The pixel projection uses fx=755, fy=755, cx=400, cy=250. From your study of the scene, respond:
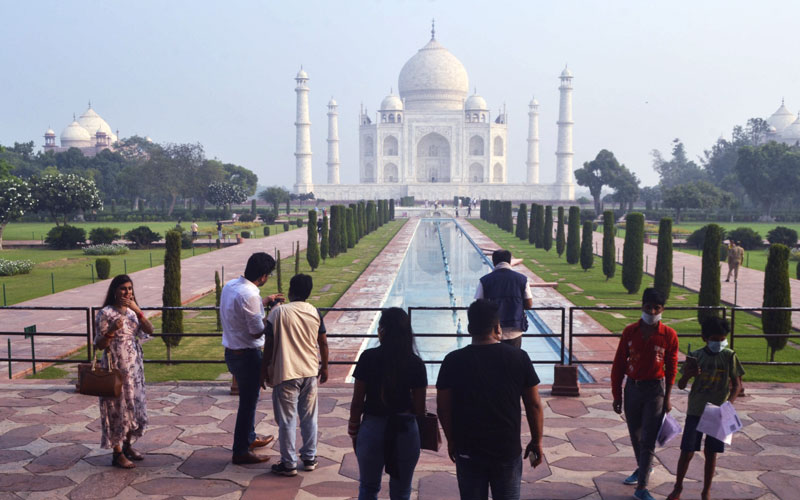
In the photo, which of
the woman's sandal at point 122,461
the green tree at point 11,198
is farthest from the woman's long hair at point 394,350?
the green tree at point 11,198

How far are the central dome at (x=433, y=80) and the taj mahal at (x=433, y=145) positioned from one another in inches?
3.1

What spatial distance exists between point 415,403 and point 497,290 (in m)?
1.77

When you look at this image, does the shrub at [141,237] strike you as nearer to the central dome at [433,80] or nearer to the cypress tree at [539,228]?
the cypress tree at [539,228]

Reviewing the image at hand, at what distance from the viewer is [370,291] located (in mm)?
12172

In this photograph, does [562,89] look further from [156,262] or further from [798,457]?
[798,457]

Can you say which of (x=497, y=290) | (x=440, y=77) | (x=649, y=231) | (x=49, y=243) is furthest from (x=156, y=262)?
(x=440, y=77)

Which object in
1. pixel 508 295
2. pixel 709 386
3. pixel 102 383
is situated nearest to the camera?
pixel 709 386

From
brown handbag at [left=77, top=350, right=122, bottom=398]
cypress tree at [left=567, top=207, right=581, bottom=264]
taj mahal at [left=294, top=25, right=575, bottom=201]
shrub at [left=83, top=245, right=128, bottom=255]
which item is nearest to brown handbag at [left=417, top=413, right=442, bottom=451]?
brown handbag at [left=77, top=350, right=122, bottom=398]

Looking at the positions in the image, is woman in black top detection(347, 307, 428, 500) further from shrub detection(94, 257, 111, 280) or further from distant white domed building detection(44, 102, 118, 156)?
distant white domed building detection(44, 102, 118, 156)

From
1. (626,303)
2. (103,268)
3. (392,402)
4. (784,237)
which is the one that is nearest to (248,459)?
(392,402)

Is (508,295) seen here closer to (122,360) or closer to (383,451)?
(383,451)

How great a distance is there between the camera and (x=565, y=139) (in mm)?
54688

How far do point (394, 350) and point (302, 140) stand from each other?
177 ft

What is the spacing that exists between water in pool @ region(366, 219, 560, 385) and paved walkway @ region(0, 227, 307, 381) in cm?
316
